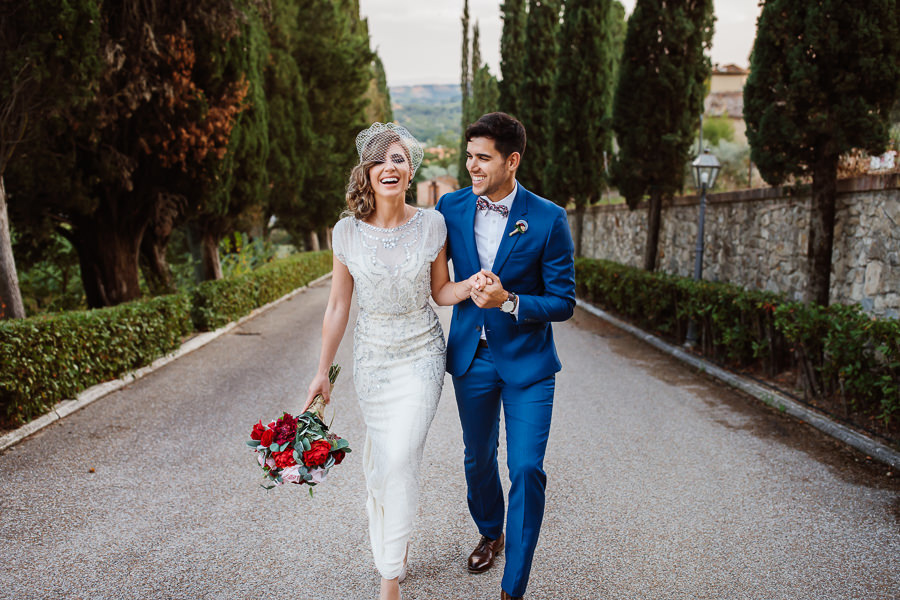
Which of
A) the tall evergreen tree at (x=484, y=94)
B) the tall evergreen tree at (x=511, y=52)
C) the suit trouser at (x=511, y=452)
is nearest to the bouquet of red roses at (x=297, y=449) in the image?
the suit trouser at (x=511, y=452)

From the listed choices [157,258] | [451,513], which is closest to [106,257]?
[157,258]

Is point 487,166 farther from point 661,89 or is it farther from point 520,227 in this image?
point 661,89

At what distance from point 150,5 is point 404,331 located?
30.6 ft

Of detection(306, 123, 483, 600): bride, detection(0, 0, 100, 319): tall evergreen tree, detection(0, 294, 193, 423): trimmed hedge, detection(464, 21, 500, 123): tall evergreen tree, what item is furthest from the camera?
detection(464, 21, 500, 123): tall evergreen tree

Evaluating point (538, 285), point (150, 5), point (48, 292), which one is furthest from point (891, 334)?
point (48, 292)

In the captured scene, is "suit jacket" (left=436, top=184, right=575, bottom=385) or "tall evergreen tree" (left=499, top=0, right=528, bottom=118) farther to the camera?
"tall evergreen tree" (left=499, top=0, right=528, bottom=118)

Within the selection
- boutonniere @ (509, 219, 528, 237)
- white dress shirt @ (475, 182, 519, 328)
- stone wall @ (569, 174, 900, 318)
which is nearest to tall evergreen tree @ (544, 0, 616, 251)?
stone wall @ (569, 174, 900, 318)

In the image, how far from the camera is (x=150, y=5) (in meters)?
9.97

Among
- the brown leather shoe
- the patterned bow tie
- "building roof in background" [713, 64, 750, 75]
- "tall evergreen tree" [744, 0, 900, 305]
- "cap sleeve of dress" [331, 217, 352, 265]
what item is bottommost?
the brown leather shoe

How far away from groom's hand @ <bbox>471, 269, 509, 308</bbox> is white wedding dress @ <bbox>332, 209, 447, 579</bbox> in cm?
35

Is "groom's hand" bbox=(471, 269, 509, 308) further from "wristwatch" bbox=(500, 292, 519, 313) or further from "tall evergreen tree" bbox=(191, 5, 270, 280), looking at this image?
"tall evergreen tree" bbox=(191, 5, 270, 280)

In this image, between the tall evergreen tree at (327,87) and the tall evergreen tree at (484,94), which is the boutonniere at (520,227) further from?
the tall evergreen tree at (484,94)

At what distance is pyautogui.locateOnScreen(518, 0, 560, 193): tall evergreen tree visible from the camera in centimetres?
2284

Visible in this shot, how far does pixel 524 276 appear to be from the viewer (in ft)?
9.70
